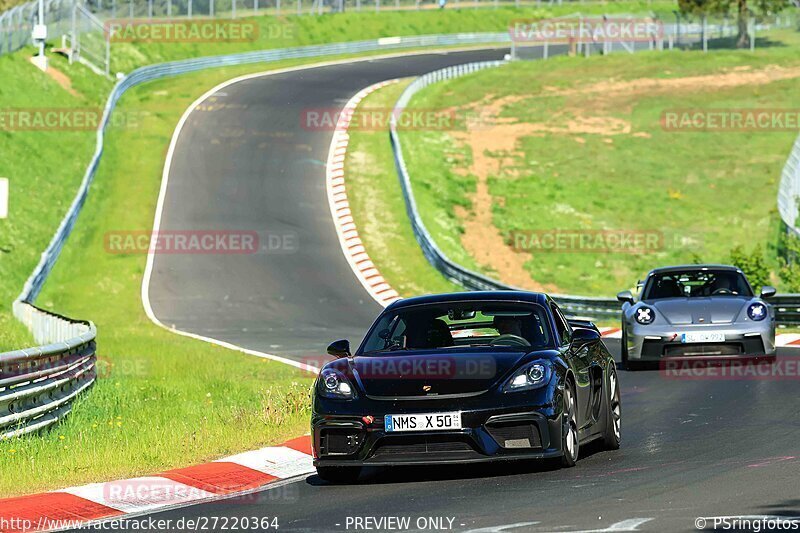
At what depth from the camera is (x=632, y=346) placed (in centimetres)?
1948

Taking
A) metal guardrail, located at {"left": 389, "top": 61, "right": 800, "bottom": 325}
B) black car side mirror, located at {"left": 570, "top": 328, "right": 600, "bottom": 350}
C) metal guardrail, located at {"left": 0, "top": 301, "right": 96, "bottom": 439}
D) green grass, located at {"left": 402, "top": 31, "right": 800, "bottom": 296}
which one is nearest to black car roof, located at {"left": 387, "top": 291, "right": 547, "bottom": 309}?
black car side mirror, located at {"left": 570, "top": 328, "right": 600, "bottom": 350}

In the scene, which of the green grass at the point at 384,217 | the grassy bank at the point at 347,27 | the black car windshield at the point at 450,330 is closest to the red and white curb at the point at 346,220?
the green grass at the point at 384,217

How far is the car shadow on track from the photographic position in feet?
34.4

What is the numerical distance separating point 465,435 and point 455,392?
0.33 m

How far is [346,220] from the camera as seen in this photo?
43.3m

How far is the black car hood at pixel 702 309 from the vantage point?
62.1ft

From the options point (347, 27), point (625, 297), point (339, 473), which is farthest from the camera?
point (347, 27)

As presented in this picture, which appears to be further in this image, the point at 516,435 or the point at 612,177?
the point at 612,177

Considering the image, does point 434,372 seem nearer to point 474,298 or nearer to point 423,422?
point 423,422

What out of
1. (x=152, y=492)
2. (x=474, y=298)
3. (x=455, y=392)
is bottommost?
(x=152, y=492)

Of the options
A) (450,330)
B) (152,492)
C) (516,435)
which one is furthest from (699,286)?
(152,492)

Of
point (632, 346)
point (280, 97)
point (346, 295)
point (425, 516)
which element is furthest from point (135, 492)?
point (280, 97)

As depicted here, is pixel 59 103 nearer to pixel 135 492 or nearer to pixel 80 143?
pixel 80 143

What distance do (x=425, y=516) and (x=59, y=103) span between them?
47.8 meters
